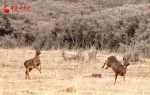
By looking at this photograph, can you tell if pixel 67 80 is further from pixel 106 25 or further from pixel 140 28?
pixel 106 25

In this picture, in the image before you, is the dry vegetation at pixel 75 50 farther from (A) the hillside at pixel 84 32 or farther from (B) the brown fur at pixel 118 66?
(B) the brown fur at pixel 118 66

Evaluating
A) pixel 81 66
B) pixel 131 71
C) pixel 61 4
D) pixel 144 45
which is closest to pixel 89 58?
pixel 81 66

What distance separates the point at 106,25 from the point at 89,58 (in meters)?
9.90

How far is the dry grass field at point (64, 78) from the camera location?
11.7 meters

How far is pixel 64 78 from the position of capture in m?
14.7

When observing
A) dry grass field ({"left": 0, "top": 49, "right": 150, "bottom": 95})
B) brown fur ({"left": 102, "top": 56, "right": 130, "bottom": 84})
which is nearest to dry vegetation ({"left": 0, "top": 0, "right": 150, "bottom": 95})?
dry grass field ({"left": 0, "top": 49, "right": 150, "bottom": 95})

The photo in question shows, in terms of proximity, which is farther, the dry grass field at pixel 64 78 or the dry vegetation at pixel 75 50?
the dry vegetation at pixel 75 50

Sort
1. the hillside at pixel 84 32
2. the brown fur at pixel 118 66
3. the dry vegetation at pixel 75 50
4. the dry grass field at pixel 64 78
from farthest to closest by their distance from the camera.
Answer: the hillside at pixel 84 32
the brown fur at pixel 118 66
the dry vegetation at pixel 75 50
the dry grass field at pixel 64 78

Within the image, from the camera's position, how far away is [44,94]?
10742mm

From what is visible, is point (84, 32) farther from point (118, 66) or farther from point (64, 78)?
point (118, 66)

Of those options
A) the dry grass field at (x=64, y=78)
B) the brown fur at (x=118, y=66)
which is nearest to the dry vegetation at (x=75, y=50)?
the dry grass field at (x=64, y=78)

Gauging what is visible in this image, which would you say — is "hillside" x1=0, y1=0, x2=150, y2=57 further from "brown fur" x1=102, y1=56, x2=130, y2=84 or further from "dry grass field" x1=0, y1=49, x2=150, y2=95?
"brown fur" x1=102, y1=56, x2=130, y2=84

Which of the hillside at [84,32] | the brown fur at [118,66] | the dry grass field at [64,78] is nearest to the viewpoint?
the dry grass field at [64,78]

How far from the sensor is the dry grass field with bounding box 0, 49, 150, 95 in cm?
1170
